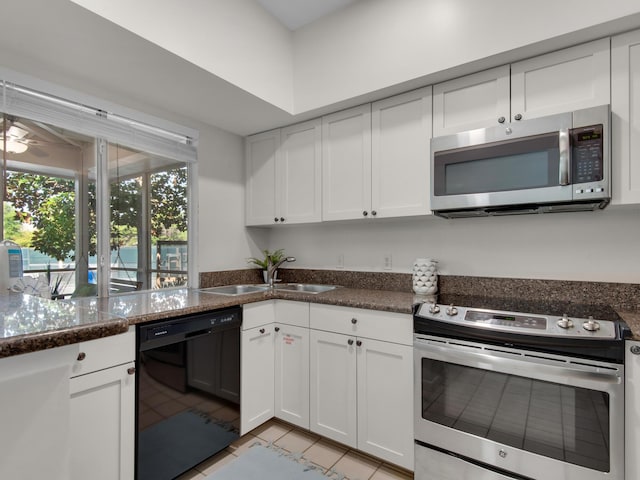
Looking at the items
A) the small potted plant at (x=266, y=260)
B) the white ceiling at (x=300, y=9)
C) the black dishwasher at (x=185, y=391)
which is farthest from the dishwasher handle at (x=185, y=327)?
the white ceiling at (x=300, y=9)

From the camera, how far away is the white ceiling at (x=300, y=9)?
87.6 inches

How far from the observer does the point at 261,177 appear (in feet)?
9.65

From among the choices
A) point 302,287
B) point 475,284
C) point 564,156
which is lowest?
point 302,287

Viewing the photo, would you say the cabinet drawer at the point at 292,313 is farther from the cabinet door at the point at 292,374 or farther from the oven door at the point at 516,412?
the oven door at the point at 516,412

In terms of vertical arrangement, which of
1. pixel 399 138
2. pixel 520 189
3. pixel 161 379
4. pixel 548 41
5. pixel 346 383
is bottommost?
pixel 346 383

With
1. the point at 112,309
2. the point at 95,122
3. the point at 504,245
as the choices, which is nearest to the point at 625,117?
the point at 504,245

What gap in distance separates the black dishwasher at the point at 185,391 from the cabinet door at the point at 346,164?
3.32ft

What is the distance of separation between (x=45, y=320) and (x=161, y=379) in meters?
1.09

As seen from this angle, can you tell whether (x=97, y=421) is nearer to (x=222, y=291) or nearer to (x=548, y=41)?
(x=222, y=291)

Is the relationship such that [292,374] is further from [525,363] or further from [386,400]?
[525,363]

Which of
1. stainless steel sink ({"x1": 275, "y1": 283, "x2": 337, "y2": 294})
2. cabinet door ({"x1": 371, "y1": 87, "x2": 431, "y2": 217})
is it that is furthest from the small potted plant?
cabinet door ({"x1": 371, "y1": 87, "x2": 431, "y2": 217})

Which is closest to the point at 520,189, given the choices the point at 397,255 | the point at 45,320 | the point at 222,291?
the point at 397,255

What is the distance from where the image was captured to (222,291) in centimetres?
275

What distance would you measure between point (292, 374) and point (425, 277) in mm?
1102
